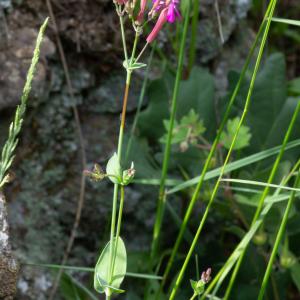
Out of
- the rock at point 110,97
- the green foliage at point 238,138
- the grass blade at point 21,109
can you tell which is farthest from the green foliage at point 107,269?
the rock at point 110,97

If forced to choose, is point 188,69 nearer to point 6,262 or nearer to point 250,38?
point 250,38

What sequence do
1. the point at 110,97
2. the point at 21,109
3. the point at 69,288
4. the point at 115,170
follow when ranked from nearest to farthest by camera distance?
the point at 21,109
the point at 115,170
the point at 69,288
the point at 110,97

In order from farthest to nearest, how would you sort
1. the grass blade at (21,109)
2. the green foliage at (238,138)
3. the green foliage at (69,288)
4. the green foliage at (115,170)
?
the green foliage at (69,288), the green foliage at (238,138), the green foliage at (115,170), the grass blade at (21,109)

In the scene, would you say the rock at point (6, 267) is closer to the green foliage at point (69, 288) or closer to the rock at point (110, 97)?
the green foliage at point (69, 288)

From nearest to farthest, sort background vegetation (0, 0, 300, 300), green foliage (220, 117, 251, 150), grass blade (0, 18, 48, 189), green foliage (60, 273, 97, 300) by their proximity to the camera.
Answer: grass blade (0, 18, 48, 189) → green foliage (220, 117, 251, 150) → green foliage (60, 273, 97, 300) → background vegetation (0, 0, 300, 300)

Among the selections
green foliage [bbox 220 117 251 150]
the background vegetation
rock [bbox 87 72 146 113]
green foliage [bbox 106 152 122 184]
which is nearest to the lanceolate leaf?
green foliage [bbox 106 152 122 184]

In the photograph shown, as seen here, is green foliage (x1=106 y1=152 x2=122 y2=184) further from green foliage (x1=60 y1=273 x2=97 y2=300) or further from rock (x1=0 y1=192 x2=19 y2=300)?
green foliage (x1=60 y1=273 x2=97 y2=300)

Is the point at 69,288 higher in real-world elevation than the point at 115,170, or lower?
lower

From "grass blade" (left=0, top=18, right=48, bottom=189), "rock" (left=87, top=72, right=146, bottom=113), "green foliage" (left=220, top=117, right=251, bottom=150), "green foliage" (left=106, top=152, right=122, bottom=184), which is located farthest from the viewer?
"rock" (left=87, top=72, right=146, bottom=113)

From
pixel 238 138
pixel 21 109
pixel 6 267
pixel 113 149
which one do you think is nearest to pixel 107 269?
pixel 6 267

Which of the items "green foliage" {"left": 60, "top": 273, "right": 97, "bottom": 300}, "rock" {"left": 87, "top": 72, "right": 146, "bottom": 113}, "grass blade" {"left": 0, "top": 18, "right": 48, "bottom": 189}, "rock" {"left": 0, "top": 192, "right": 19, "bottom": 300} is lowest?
"green foliage" {"left": 60, "top": 273, "right": 97, "bottom": 300}

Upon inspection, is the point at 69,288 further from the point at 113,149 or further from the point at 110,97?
the point at 110,97
